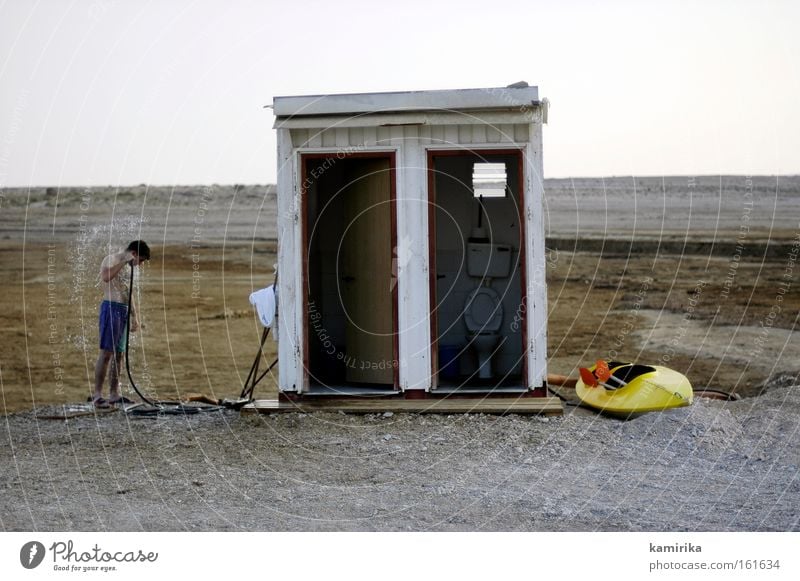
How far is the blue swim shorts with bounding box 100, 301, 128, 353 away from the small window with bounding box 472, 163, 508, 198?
370 cm

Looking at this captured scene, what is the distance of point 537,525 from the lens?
7.51 m

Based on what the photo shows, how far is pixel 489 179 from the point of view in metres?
11.6

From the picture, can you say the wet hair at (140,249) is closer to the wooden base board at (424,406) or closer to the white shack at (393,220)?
the white shack at (393,220)

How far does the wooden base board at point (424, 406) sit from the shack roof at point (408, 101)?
255 cm

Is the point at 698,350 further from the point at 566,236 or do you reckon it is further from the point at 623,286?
the point at 566,236

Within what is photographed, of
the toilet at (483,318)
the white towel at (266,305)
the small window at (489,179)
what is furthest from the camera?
the toilet at (483,318)

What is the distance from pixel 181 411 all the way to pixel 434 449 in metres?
2.79

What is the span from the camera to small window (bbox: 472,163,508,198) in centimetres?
1148

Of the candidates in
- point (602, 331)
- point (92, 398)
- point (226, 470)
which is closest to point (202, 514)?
point (226, 470)

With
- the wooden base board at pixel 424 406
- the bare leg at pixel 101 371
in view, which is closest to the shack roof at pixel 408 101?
the wooden base board at pixel 424 406

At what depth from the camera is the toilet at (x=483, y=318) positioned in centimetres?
1159

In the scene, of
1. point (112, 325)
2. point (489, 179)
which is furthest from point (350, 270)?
point (112, 325)

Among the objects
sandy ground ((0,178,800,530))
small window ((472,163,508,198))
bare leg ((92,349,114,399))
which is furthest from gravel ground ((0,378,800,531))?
small window ((472,163,508,198))

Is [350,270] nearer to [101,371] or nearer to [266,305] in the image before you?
[266,305]
